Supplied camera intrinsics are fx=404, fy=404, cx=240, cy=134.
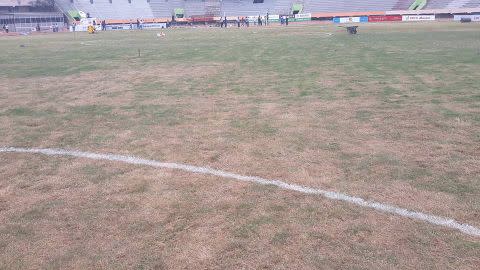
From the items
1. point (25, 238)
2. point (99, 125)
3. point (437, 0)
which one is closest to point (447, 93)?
point (99, 125)

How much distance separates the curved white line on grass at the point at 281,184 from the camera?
4012 millimetres

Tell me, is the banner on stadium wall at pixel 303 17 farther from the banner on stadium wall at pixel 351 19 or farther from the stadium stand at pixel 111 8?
the stadium stand at pixel 111 8

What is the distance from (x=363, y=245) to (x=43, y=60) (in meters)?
20.8

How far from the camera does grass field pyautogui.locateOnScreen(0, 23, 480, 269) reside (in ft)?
12.0

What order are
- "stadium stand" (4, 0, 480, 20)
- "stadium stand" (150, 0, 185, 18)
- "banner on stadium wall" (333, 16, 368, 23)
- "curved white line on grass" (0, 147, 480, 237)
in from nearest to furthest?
"curved white line on grass" (0, 147, 480, 237) < "banner on stadium wall" (333, 16, 368, 23) < "stadium stand" (4, 0, 480, 20) < "stadium stand" (150, 0, 185, 18)

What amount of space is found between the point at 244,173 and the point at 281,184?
0.60 metres

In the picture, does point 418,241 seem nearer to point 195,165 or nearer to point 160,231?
point 160,231

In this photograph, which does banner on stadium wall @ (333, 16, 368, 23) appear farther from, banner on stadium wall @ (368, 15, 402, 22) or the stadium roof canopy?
the stadium roof canopy

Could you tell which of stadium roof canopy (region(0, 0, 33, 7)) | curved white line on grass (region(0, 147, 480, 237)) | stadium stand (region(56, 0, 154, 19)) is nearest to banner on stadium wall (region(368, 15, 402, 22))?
stadium stand (region(56, 0, 154, 19))

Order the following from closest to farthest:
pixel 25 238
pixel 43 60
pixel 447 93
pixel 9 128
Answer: pixel 25 238 → pixel 9 128 → pixel 447 93 → pixel 43 60

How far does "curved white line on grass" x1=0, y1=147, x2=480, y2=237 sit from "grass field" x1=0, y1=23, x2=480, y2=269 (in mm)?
124

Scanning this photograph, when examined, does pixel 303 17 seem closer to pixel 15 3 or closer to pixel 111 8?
pixel 111 8

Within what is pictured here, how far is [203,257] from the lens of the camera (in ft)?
11.7

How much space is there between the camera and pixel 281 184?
5047 millimetres
